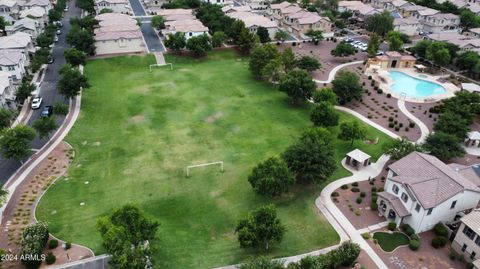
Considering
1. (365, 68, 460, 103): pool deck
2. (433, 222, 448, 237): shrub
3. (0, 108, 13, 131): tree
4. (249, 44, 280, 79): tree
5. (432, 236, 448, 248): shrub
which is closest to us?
(432, 236, 448, 248): shrub

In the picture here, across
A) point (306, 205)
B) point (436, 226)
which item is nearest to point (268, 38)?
point (306, 205)

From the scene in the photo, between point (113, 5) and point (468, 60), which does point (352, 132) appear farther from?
point (113, 5)

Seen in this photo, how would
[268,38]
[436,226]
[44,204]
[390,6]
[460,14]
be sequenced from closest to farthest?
[436,226] → [44,204] → [268,38] → [460,14] → [390,6]

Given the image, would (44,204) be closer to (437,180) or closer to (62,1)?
(437,180)

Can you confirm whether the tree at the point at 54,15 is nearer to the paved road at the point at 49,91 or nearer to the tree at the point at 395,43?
the paved road at the point at 49,91

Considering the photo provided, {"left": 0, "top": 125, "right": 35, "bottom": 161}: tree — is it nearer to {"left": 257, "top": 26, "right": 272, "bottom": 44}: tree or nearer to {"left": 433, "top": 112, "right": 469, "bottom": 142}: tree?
{"left": 433, "top": 112, "right": 469, "bottom": 142}: tree

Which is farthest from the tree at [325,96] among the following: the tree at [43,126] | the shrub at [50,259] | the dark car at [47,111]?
the shrub at [50,259]

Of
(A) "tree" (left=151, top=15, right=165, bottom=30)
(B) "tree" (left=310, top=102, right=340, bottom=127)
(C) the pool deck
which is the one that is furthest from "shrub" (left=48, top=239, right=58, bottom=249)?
(A) "tree" (left=151, top=15, right=165, bottom=30)
